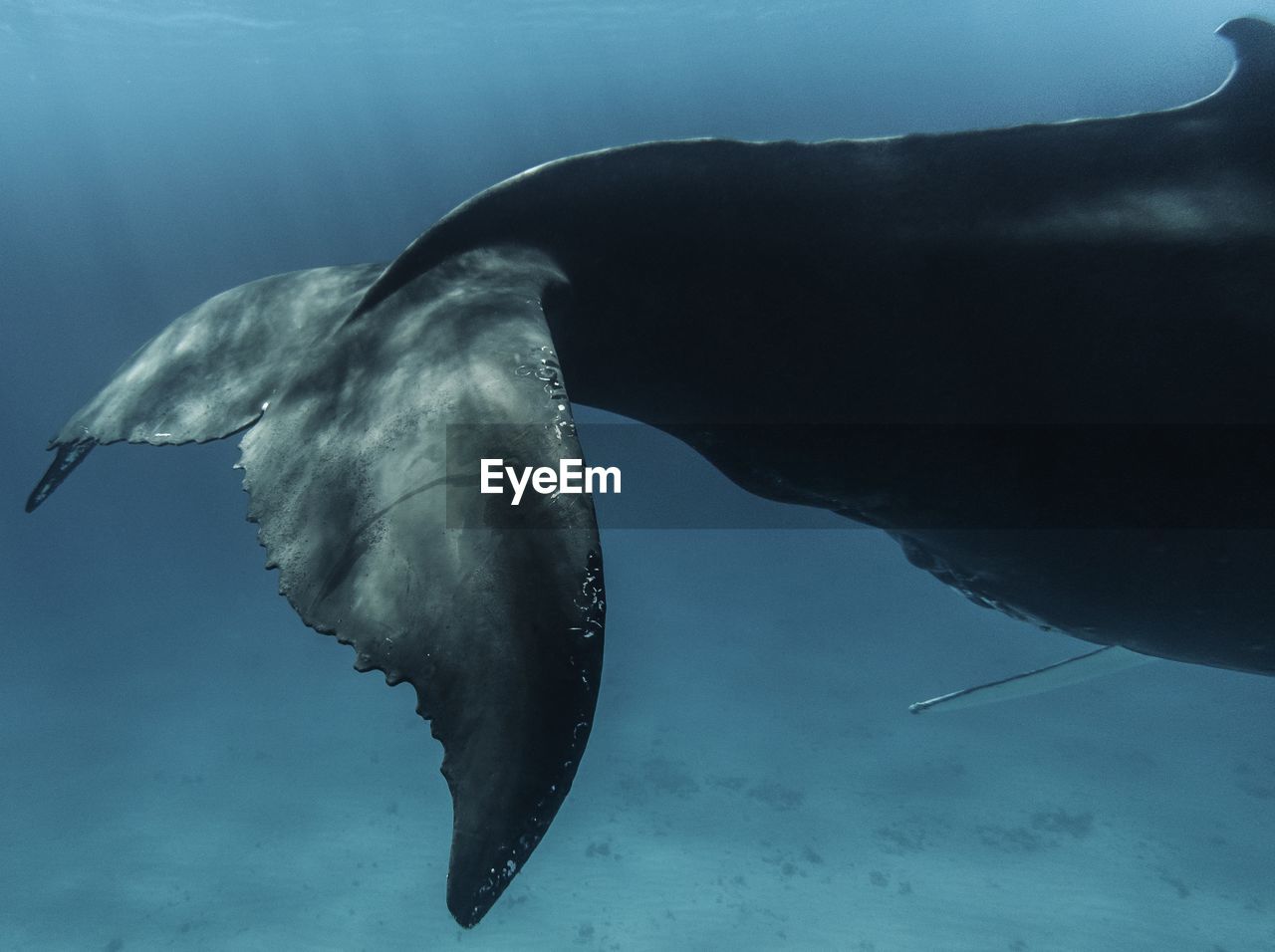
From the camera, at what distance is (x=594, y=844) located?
3158cm

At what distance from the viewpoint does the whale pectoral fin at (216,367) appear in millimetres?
3064

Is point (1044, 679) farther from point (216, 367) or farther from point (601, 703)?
point (601, 703)

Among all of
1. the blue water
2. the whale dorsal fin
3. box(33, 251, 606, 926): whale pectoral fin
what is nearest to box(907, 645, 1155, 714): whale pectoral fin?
the whale dorsal fin

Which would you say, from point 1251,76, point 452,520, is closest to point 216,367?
point 452,520

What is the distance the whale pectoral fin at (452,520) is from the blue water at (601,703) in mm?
27892

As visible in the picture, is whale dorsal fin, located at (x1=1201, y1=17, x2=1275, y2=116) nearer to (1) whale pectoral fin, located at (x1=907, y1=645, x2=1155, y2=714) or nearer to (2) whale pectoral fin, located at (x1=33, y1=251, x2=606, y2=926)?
(2) whale pectoral fin, located at (x1=33, y1=251, x2=606, y2=926)

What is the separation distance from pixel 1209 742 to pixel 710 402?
45438mm

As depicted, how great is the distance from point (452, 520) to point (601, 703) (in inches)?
1631

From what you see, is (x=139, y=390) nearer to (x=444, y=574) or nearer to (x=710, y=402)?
(x=444, y=574)

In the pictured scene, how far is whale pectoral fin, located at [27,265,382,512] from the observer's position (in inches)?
121

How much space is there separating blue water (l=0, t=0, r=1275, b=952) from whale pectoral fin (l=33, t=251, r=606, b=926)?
91.5 ft

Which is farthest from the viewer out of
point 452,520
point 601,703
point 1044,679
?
point 601,703

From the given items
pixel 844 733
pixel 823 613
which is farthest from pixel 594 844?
pixel 823 613

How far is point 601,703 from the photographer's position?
42031mm
